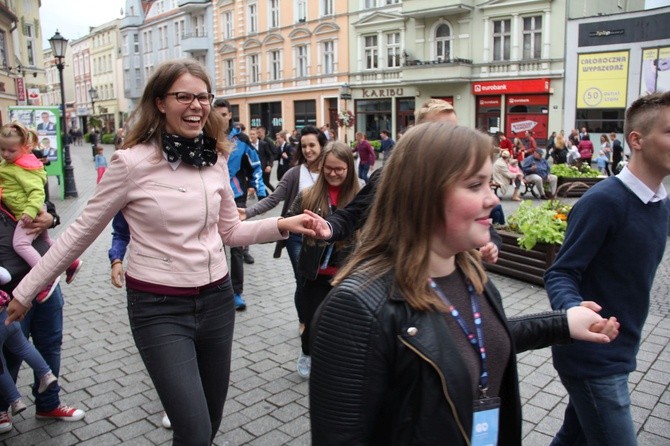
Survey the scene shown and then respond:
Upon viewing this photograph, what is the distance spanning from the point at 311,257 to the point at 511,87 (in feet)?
94.2

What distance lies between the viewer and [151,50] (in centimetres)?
5928

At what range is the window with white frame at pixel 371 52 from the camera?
36.5m

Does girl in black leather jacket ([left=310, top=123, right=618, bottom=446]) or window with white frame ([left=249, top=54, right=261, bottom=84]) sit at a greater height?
window with white frame ([left=249, top=54, right=261, bottom=84])

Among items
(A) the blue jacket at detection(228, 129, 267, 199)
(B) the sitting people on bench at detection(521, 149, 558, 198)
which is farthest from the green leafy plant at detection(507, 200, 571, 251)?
(B) the sitting people on bench at detection(521, 149, 558, 198)

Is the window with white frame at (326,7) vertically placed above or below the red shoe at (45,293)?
above

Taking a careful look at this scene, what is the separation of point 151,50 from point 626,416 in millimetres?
62909

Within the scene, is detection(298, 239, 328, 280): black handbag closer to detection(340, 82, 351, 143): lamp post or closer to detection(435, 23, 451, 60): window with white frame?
detection(435, 23, 451, 60): window with white frame

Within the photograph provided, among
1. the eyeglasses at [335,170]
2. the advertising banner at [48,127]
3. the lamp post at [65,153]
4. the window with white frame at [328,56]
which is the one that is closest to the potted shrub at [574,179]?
the eyeglasses at [335,170]

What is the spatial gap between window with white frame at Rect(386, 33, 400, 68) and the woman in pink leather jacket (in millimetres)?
34176

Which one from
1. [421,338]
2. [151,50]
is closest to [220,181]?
[421,338]

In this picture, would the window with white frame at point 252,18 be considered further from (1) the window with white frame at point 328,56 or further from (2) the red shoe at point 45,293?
(2) the red shoe at point 45,293

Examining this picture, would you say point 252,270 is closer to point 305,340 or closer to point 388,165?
point 305,340

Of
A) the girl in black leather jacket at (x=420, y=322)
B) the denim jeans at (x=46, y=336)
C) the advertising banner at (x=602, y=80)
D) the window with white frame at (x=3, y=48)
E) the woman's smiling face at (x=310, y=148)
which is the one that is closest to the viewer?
the girl in black leather jacket at (x=420, y=322)

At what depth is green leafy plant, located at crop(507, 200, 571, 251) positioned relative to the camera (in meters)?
7.11
